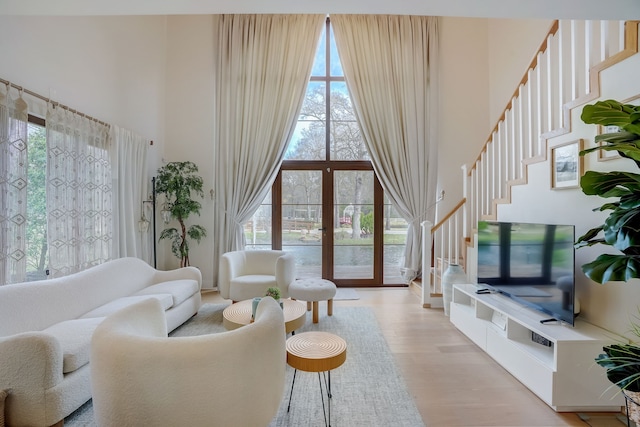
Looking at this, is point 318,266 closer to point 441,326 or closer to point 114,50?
point 441,326

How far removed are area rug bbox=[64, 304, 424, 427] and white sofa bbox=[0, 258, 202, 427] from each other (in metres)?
0.29

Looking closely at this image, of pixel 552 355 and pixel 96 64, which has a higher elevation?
pixel 96 64

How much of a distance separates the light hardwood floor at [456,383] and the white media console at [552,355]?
8 cm

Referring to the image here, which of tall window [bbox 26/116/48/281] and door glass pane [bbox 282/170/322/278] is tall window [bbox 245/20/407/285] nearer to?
door glass pane [bbox 282/170/322/278]

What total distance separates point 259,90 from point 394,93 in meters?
2.16

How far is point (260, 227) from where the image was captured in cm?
490

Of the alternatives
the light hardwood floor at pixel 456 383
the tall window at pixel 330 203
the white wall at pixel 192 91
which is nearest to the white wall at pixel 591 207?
the light hardwood floor at pixel 456 383

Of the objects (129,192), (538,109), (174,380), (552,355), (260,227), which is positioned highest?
(538,109)

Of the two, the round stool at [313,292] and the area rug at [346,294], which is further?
the area rug at [346,294]

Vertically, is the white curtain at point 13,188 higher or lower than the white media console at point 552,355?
higher

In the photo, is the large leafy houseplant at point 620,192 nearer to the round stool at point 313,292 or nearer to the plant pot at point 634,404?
the plant pot at point 634,404

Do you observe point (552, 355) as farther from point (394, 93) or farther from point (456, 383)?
point (394, 93)

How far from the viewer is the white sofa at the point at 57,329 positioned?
1541mm

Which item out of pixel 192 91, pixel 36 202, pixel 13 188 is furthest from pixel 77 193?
pixel 192 91
